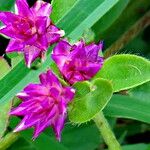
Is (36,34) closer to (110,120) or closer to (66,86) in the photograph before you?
(66,86)

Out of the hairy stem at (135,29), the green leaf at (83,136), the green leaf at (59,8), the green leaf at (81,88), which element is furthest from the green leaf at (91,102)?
the hairy stem at (135,29)

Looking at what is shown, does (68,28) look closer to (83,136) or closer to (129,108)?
(129,108)

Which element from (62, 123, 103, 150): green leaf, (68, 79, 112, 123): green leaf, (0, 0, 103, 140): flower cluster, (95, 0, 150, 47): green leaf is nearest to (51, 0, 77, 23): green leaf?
(0, 0, 103, 140): flower cluster

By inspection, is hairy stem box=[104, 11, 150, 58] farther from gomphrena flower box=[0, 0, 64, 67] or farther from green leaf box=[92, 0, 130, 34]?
gomphrena flower box=[0, 0, 64, 67]

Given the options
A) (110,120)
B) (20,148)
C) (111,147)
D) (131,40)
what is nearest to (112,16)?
(131,40)

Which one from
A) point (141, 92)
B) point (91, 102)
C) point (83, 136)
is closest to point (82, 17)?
point (91, 102)

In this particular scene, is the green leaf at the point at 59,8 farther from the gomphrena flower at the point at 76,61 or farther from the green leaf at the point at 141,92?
the green leaf at the point at 141,92
